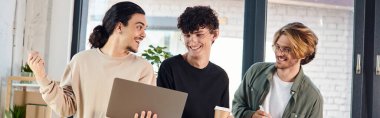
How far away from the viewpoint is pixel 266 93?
218 cm

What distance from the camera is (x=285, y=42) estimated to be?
213 cm

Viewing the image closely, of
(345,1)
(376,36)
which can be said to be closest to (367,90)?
(376,36)

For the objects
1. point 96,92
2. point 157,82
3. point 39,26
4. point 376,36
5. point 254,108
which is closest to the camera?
point 96,92

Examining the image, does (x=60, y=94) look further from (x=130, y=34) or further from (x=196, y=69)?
(x=196, y=69)

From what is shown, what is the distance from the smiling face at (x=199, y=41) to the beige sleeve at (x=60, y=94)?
48cm

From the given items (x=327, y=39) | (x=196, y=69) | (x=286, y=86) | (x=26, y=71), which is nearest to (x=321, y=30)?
(x=327, y=39)

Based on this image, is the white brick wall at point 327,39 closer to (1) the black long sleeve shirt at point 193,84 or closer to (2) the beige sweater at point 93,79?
(1) the black long sleeve shirt at point 193,84

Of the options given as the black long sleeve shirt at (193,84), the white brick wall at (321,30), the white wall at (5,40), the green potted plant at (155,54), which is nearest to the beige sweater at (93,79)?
the black long sleeve shirt at (193,84)

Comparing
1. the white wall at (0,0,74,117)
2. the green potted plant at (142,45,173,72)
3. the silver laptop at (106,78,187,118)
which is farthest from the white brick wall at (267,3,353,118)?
the silver laptop at (106,78,187,118)

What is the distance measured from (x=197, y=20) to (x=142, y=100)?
0.45 metres

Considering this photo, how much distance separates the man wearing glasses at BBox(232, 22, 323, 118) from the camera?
2.13 m

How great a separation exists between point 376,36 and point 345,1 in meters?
0.32

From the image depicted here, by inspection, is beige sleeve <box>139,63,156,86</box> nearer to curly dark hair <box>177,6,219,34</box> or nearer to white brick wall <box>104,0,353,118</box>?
curly dark hair <box>177,6,219,34</box>

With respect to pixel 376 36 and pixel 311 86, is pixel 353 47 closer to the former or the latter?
pixel 376 36
